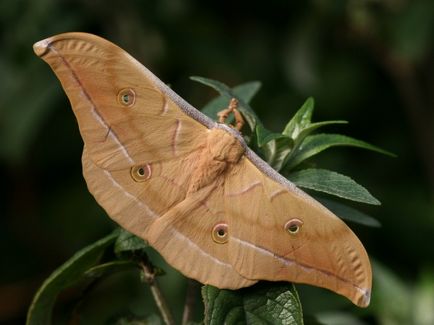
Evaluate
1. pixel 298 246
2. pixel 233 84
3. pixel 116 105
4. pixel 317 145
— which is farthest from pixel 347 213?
pixel 233 84

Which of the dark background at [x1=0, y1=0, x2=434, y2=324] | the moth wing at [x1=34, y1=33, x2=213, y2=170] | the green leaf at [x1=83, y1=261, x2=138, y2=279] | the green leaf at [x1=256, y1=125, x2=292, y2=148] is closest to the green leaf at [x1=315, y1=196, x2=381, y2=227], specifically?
the green leaf at [x1=256, y1=125, x2=292, y2=148]

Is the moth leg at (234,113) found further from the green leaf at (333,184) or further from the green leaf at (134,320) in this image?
the green leaf at (134,320)

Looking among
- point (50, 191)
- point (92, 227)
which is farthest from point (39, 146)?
point (92, 227)

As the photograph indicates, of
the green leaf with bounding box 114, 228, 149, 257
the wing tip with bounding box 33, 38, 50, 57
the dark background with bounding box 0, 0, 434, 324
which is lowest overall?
the dark background with bounding box 0, 0, 434, 324

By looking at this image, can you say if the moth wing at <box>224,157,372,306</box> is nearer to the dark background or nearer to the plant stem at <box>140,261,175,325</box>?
the plant stem at <box>140,261,175,325</box>

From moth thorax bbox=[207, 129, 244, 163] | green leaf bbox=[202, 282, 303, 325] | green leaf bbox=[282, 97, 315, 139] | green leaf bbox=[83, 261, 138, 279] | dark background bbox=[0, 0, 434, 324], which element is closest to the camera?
green leaf bbox=[202, 282, 303, 325]

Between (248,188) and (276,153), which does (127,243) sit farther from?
(276,153)

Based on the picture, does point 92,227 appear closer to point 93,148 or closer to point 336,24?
point 336,24
